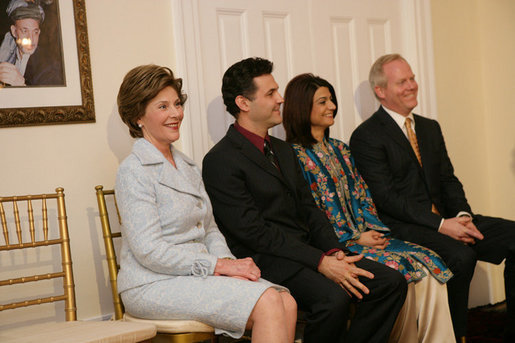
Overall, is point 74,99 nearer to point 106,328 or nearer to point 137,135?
point 137,135

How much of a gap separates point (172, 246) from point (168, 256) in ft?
0.16

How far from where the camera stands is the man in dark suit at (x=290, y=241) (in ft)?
8.02

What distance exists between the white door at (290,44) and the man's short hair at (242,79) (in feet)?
0.73

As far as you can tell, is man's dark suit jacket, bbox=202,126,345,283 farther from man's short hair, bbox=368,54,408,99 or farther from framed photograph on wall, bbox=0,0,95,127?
man's short hair, bbox=368,54,408,99

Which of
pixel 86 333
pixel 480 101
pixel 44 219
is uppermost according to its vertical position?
pixel 480 101

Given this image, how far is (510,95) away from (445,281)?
1837mm

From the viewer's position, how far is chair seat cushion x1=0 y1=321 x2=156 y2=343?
187 cm

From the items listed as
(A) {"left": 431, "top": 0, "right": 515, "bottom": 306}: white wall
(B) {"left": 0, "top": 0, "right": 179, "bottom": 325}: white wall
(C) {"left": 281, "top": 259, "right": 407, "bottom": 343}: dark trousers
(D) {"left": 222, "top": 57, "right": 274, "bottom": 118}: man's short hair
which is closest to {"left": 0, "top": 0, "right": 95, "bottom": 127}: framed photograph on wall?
(B) {"left": 0, "top": 0, "right": 179, "bottom": 325}: white wall

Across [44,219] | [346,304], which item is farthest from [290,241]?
[44,219]

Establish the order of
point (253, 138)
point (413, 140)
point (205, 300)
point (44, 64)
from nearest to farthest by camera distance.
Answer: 1. point (205, 300)
2. point (44, 64)
3. point (253, 138)
4. point (413, 140)

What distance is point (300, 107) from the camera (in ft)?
10.2

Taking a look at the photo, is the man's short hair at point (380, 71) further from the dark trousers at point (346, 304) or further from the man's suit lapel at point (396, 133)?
the dark trousers at point (346, 304)

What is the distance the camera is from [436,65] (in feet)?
13.1

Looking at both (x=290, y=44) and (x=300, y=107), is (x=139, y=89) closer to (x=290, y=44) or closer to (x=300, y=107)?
(x=300, y=107)
